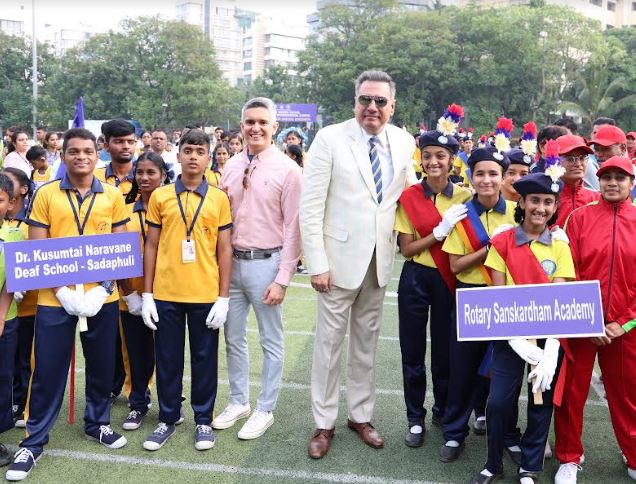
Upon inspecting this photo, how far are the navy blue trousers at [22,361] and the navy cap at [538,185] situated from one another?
3.14 metres

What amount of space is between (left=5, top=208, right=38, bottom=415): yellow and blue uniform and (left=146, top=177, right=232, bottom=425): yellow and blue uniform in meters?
0.84

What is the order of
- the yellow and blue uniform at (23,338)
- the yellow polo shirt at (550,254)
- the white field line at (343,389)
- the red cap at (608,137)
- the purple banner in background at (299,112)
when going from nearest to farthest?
the yellow polo shirt at (550,254), the yellow and blue uniform at (23,338), the red cap at (608,137), the white field line at (343,389), the purple banner in background at (299,112)

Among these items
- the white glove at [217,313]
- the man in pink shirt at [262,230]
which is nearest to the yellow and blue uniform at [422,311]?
the man in pink shirt at [262,230]

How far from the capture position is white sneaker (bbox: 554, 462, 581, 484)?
143 inches

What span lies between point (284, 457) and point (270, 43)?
384ft

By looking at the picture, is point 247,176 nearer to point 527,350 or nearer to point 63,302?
point 63,302

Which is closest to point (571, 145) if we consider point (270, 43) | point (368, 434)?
point (368, 434)

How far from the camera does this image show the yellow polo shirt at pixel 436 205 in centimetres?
395

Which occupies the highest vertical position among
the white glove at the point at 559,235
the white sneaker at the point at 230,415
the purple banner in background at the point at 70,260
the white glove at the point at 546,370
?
the white glove at the point at 559,235

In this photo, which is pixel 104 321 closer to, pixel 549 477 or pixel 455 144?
pixel 455 144

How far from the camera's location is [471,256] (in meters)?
3.72

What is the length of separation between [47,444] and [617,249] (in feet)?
11.8

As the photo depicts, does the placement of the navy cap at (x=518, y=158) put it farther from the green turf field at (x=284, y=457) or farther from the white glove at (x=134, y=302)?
the white glove at (x=134, y=302)

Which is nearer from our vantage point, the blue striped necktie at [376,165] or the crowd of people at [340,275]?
the crowd of people at [340,275]
